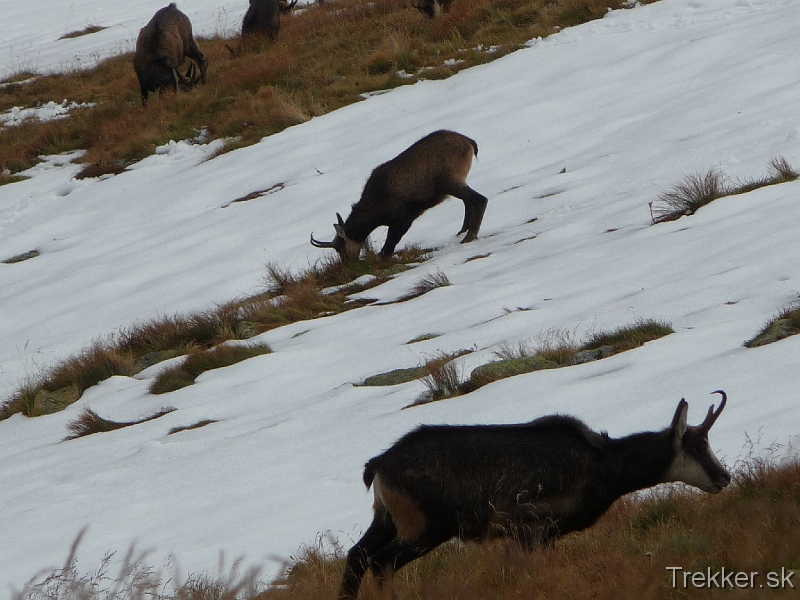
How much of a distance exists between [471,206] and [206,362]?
12.2ft

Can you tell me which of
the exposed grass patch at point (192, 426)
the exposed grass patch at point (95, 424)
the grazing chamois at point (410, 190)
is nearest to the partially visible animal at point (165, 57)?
the grazing chamois at point (410, 190)

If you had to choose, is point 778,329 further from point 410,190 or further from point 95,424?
point 410,190

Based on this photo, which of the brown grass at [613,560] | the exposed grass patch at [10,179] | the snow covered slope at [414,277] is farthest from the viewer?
the exposed grass patch at [10,179]

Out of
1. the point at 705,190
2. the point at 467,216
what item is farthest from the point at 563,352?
the point at 467,216

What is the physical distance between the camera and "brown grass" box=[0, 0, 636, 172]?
1781cm

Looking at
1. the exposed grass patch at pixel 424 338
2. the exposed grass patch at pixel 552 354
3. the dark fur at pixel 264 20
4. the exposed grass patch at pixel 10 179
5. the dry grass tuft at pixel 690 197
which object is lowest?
the exposed grass patch at pixel 424 338

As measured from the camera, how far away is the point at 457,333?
8.29m

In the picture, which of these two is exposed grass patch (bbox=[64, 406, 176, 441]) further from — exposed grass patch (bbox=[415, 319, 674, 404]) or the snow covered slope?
exposed grass patch (bbox=[415, 319, 674, 404])

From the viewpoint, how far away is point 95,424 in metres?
8.06

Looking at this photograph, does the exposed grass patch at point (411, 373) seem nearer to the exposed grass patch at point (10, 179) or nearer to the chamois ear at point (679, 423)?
the chamois ear at point (679, 423)

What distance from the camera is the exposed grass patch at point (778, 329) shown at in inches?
247

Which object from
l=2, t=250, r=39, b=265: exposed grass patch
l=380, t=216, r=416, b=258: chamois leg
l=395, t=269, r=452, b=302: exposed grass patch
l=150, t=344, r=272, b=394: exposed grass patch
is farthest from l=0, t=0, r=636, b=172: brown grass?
l=150, t=344, r=272, b=394: exposed grass patch

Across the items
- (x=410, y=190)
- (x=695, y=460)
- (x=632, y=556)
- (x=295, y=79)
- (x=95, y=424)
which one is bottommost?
(x=95, y=424)

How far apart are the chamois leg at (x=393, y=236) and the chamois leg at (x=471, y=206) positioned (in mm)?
664
